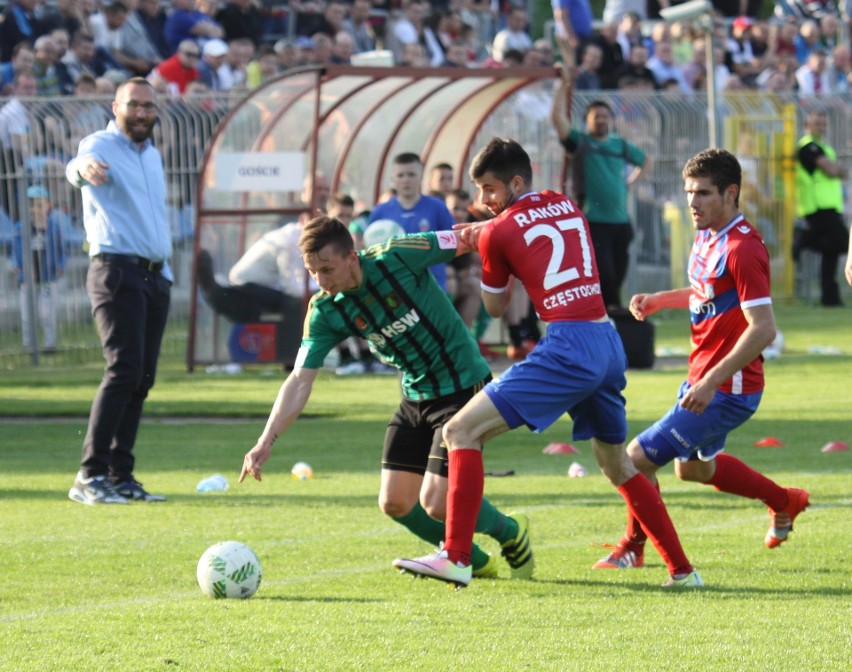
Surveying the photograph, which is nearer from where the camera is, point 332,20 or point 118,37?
point 118,37

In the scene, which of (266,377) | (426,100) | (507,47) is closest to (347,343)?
(266,377)

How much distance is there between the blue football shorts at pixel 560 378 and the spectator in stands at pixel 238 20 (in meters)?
16.4

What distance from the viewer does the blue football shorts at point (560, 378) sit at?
6883 millimetres

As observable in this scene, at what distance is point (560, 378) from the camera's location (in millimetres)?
6895

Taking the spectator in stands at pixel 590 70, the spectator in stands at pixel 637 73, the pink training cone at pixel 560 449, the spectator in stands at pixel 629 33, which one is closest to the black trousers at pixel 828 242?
the spectator in stands at pixel 637 73

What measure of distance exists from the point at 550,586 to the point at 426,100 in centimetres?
1233

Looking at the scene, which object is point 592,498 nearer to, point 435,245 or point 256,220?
point 435,245

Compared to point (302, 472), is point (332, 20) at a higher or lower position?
higher

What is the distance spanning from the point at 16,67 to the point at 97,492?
10429mm

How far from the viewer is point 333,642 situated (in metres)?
6.01

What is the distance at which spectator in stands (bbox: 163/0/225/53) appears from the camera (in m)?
21.7

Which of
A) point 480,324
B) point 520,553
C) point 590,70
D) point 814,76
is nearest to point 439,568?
point 520,553

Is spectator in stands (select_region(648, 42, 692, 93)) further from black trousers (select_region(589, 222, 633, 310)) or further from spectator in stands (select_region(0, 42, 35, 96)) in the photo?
spectator in stands (select_region(0, 42, 35, 96))

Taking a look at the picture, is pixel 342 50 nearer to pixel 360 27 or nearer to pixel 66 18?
pixel 360 27
